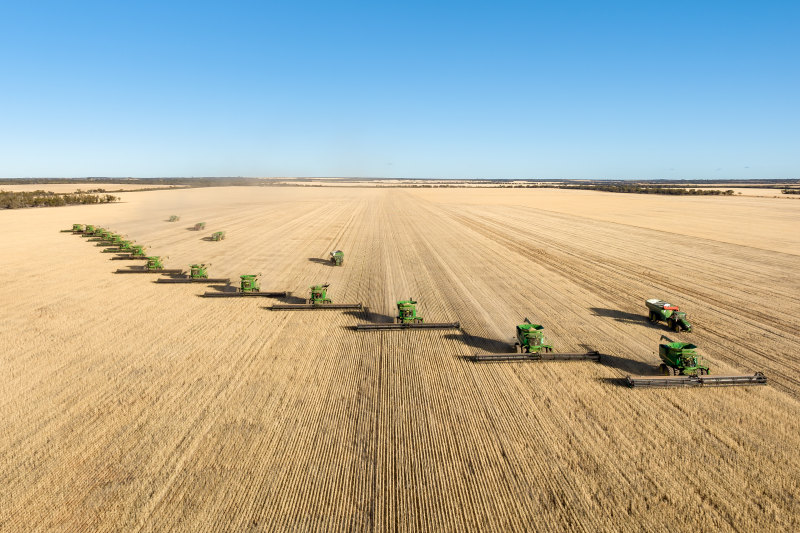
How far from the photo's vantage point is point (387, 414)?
12.1m

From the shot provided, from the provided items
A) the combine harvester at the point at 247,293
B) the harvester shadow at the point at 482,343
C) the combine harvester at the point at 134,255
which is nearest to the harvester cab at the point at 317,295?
the combine harvester at the point at 247,293

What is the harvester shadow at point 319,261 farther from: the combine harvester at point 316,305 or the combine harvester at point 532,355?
the combine harvester at point 532,355

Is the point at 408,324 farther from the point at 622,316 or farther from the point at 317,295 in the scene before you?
the point at 622,316

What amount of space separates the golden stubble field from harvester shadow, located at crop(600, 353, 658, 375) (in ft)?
0.49

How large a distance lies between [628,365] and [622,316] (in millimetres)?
6180

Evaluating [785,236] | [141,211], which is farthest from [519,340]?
[141,211]

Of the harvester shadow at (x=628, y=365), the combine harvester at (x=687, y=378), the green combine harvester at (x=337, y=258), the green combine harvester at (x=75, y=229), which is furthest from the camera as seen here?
the green combine harvester at (x=75, y=229)

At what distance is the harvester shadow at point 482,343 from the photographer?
1689 centimetres

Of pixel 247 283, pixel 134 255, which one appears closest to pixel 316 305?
pixel 247 283

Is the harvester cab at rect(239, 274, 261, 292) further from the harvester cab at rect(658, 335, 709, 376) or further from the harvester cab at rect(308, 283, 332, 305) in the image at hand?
the harvester cab at rect(658, 335, 709, 376)

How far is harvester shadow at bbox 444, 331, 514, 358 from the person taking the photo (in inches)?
665

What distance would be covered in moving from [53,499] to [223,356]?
7.46m

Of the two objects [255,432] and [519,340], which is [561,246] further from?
[255,432]

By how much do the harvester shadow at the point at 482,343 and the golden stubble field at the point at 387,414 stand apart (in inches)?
5.2
